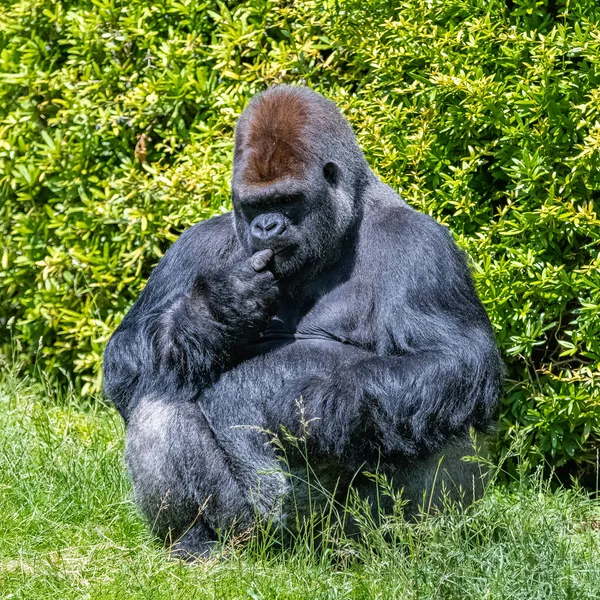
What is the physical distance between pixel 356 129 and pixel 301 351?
1.41 m

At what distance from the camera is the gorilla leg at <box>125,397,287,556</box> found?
360cm

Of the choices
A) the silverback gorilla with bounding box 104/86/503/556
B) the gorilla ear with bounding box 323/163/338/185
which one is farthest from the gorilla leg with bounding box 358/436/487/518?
the gorilla ear with bounding box 323/163/338/185

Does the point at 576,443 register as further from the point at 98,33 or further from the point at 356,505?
the point at 98,33

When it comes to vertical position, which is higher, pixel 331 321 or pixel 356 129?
pixel 356 129

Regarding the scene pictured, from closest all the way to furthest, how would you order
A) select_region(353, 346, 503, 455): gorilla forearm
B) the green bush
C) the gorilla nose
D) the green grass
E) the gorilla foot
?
1. the green grass
2. select_region(353, 346, 503, 455): gorilla forearm
3. the gorilla nose
4. the gorilla foot
5. the green bush

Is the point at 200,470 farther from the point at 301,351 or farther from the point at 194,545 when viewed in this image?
the point at 301,351

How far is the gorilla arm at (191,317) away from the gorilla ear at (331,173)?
0.39 metres

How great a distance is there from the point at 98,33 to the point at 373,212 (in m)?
2.34

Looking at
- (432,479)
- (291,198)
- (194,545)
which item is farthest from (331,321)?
(194,545)

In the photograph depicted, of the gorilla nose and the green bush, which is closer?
the gorilla nose

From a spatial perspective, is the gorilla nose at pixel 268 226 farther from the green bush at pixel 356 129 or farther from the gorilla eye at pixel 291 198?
the green bush at pixel 356 129

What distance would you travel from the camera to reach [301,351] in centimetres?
366

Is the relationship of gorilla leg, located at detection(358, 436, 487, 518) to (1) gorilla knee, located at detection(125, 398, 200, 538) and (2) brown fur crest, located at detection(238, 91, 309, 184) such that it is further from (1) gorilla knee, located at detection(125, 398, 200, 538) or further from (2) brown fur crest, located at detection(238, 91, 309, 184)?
(2) brown fur crest, located at detection(238, 91, 309, 184)

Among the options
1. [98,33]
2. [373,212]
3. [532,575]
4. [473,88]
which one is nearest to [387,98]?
[473,88]
